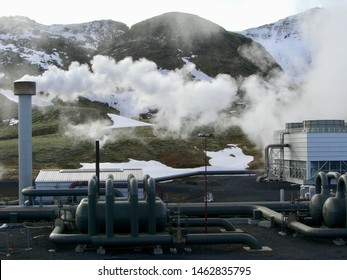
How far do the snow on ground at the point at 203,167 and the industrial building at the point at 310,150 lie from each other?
76.1 ft

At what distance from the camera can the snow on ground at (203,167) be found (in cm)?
11912

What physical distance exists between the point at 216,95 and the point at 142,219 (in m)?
145

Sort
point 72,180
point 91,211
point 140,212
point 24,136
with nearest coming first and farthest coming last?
point 91,211 < point 140,212 < point 24,136 < point 72,180

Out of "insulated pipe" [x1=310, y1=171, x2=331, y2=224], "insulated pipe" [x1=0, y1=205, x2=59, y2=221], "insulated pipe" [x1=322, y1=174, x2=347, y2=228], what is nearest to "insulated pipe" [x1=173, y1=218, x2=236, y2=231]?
"insulated pipe" [x1=310, y1=171, x2=331, y2=224]

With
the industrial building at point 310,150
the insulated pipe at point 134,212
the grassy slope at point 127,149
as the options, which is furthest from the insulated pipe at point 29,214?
the grassy slope at point 127,149

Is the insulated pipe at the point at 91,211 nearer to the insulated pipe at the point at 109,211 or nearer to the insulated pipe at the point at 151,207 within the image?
the insulated pipe at the point at 109,211

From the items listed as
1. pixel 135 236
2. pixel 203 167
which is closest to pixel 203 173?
pixel 203 167

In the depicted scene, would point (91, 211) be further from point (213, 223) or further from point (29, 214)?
point (29, 214)

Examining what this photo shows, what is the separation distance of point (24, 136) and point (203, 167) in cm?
6197

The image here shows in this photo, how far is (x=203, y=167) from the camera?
127500 millimetres

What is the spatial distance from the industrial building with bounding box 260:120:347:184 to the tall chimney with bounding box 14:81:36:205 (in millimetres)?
43942

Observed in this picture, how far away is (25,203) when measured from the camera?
214 feet

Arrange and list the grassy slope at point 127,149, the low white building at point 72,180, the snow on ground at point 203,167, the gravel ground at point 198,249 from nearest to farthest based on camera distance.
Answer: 1. the gravel ground at point 198,249
2. the low white building at point 72,180
3. the snow on ground at point 203,167
4. the grassy slope at point 127,149
